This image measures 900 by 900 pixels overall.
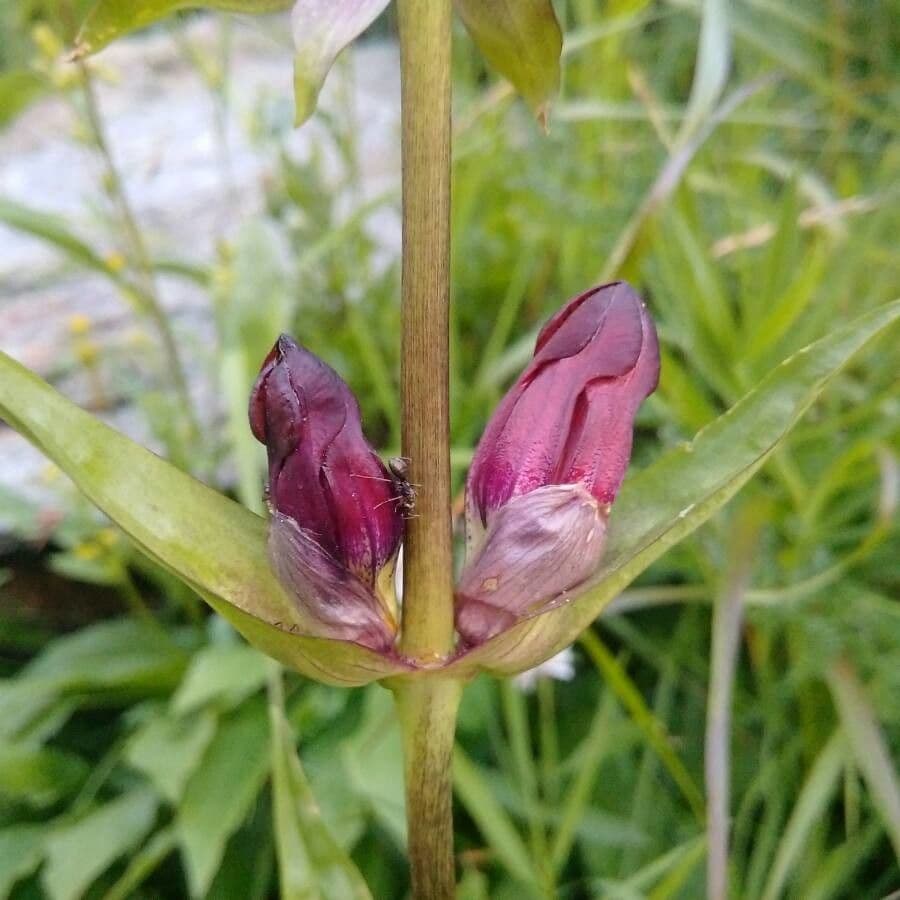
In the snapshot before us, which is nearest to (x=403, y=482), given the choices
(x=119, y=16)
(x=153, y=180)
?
(x=119, y=16)

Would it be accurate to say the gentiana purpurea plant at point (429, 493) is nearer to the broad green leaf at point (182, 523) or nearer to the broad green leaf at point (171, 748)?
the broad green leaf at point (182, 523)

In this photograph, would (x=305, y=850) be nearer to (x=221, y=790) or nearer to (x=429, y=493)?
(x=429, y=493)

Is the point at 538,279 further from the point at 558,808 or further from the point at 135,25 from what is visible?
the point at 135,25

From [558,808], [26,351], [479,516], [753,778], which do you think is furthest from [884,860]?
[26,351]

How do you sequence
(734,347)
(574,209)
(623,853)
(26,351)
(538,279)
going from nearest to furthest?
(623,853) < (734,347) < (574,209) < (538,279) < (26,351)

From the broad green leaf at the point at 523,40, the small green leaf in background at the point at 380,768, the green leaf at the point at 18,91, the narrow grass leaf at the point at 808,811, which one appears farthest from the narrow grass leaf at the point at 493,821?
the green leaf at the point at 18,91

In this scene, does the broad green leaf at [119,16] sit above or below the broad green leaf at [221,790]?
above
